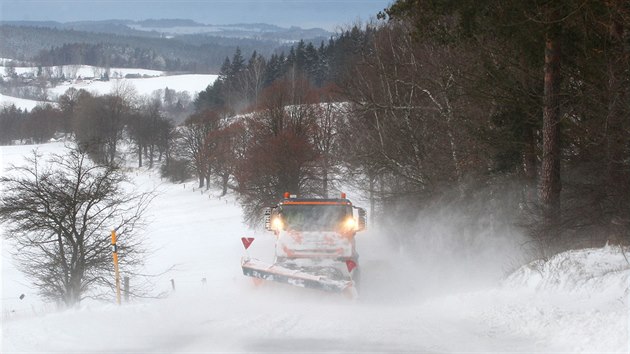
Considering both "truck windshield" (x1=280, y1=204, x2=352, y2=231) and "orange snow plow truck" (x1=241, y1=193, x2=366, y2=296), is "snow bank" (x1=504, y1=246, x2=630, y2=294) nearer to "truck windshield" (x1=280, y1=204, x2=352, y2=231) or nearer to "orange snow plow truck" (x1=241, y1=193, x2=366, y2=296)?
"orange snow plow truck" (x1=241, y1=193, x2=366, y2=296)

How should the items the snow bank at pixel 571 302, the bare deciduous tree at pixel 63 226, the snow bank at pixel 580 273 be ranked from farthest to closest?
the bare deciduous tree at pixel 63 226 → the snow bank at pixel 580 273 → the snow bank at pixel 571 302

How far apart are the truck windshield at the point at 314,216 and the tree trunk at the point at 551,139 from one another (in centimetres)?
486

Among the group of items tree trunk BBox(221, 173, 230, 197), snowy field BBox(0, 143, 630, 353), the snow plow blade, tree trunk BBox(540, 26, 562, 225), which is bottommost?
tree trunk BBox(221, 173, 230, 197)

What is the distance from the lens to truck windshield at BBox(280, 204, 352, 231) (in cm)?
1573

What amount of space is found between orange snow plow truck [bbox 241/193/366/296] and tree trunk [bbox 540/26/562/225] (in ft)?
14.5

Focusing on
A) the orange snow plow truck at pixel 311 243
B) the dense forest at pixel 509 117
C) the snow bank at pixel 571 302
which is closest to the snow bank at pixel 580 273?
the snow bank at pixel 571 302

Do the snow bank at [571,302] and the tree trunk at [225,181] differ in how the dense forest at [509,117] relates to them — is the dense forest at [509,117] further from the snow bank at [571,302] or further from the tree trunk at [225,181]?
the tree trunk at [225,181]

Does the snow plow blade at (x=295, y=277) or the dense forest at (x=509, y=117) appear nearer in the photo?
the dense forest at (x=509, y=117)

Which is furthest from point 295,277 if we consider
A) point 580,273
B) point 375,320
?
point 580,273

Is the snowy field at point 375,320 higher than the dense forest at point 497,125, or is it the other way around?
the dense forest at point 497,125

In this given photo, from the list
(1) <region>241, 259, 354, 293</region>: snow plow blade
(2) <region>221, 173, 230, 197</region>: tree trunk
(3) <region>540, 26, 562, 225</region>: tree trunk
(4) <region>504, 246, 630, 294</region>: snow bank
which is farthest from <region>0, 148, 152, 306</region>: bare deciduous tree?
(2) <region>221, 173, 230, 197</region>: tree trunk

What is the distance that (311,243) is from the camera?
1534 centimetres

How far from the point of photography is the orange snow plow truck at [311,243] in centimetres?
1406

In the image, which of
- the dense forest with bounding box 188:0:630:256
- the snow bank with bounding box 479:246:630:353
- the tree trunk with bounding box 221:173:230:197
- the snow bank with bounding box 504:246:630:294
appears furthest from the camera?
the tree trunk with bounding box 221:173:230:197
